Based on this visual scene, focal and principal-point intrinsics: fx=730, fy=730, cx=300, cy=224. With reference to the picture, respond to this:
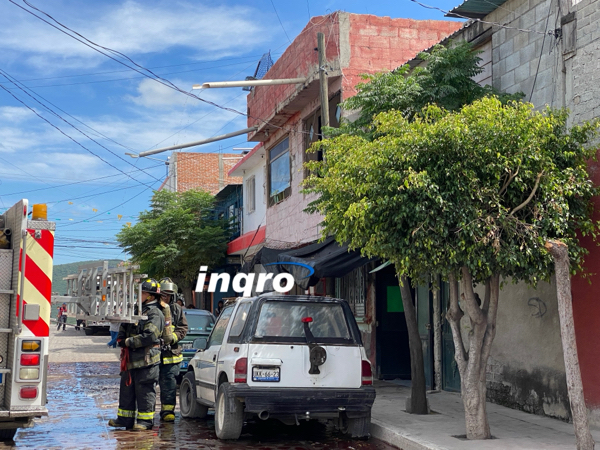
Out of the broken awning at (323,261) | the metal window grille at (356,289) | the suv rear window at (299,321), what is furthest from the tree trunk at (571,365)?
the metal window grille at (356,289)

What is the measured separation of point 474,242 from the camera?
7488 millimetres

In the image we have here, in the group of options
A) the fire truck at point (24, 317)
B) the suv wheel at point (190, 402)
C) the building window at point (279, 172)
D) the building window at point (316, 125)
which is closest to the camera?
the fire truck at point (24, 317)

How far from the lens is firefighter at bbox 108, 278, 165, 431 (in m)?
9.14

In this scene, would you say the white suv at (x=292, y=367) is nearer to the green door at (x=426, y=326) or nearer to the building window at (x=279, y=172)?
the green door at (x=426, y=326)

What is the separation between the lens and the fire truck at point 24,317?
22.8 ft

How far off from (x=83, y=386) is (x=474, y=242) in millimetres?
9843

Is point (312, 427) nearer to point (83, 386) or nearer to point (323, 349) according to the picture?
point (323, 349)

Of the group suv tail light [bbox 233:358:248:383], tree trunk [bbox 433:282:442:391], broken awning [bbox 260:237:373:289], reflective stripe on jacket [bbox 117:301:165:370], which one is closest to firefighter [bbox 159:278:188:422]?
reflective stripe on jacket [bbox 117:301:165:370]

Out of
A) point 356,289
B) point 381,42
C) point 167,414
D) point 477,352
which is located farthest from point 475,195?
point 381,42

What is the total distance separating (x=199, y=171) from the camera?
4150 centimetres

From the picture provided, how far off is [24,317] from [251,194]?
2125cm

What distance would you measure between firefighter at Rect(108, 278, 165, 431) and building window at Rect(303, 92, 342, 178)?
8194mm

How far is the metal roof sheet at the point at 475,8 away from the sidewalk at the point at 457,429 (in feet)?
20.3

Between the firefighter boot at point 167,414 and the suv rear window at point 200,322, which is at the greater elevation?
the suv rear window at point 200,322
